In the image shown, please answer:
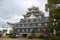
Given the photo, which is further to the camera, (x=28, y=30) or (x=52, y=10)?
(x=28, y=30)

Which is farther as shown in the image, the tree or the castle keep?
the castle keep

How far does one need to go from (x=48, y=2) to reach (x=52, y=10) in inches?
→ 67.9

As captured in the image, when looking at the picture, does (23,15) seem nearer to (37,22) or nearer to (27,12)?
(27,12)

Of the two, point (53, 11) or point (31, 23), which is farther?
point (31, 23)

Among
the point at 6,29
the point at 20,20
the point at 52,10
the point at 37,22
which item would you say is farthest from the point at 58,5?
the point at 6,29

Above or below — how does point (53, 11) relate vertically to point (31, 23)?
above

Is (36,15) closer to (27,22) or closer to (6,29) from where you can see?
(27,22)

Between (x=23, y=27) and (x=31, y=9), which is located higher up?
(x=31, y=9)

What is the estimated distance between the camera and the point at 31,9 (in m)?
73.0

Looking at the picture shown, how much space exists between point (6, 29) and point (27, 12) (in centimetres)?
979

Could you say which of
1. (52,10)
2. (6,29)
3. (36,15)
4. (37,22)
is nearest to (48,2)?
(52,10)

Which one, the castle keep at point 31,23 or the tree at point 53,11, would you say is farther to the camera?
the castle keep at point 31,23

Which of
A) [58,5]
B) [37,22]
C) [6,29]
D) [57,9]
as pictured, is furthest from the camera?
[6,29]

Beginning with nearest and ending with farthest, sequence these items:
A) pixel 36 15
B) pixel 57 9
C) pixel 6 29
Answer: pixel 57 9, pixel 36 15, pixel 6 29
